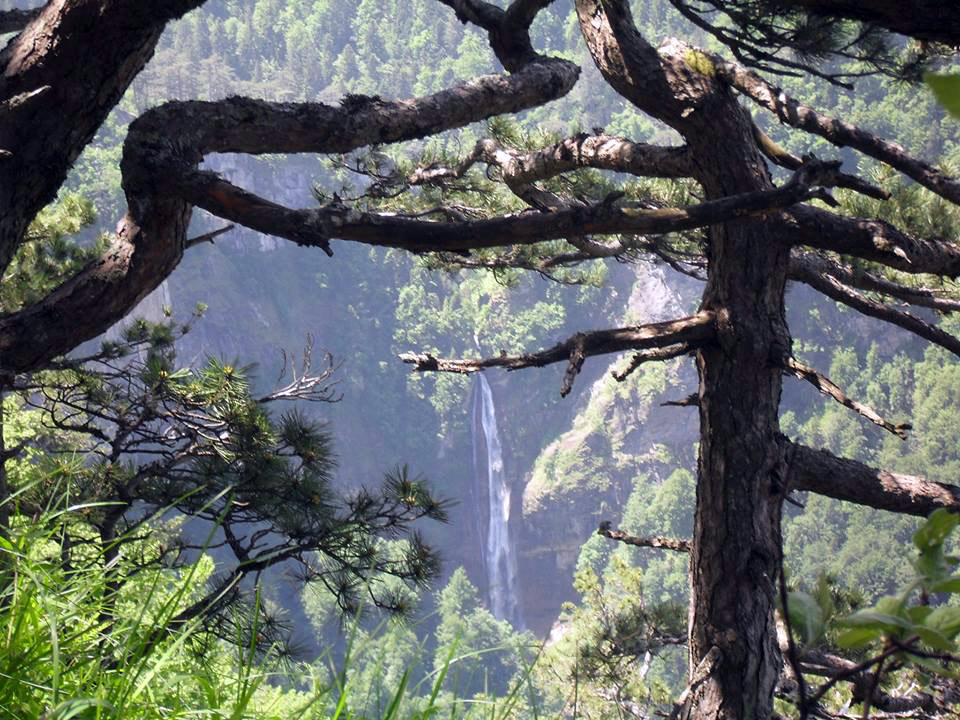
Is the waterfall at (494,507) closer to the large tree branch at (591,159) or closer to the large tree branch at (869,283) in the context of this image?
the large tree branch at (869,283)

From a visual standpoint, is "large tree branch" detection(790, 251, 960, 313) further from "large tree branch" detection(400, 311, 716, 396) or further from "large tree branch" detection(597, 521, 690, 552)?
"large tree branch" detection(597, 521, 690, 552)

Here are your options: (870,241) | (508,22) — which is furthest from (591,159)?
(870,241)

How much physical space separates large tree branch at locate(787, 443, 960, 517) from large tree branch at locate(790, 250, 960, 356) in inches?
13.7

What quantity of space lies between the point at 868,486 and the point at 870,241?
0.56 m

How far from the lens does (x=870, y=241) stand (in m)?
1.88

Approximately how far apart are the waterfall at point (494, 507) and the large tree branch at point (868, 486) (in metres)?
29.2

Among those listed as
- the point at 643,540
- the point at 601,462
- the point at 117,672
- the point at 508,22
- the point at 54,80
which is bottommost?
the point at 117,672

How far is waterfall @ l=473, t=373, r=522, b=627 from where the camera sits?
31.3 meters

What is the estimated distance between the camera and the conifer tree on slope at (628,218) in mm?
1428

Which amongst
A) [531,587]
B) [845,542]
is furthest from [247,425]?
[531,587]

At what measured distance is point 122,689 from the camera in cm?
77

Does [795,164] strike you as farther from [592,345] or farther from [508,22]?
[508,22]

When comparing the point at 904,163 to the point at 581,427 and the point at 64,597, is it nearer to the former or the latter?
the point at 64,597

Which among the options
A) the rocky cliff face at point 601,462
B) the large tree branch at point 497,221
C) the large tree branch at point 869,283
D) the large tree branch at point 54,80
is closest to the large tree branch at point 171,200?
the large tree branch at point 497,221
